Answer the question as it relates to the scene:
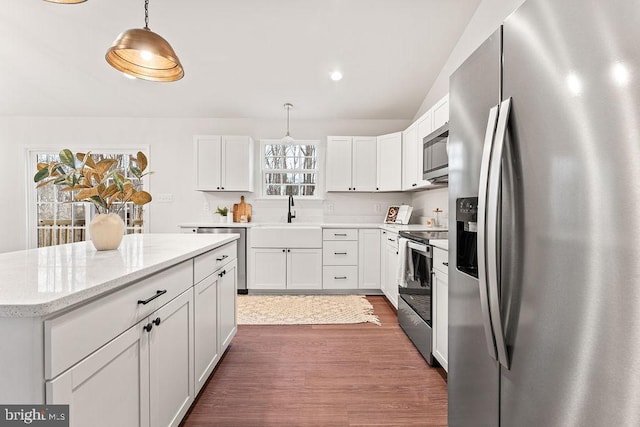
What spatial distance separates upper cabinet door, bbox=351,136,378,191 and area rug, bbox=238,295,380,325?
5.20ft

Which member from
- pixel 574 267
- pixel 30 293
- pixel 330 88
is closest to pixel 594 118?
pixel 574 267

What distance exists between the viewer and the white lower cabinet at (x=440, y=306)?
6.97 ft

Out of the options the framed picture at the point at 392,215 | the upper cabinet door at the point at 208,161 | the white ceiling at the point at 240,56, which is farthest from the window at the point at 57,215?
the framed picture at the point at 392,215

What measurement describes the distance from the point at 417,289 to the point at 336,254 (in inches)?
69.9

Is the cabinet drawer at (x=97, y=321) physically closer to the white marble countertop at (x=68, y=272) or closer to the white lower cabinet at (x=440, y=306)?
the white marble countertop at (x=68, y=272)

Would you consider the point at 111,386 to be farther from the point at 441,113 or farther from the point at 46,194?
the point at 46,194

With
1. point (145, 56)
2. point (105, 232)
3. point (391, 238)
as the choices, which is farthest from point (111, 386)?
point (391, 238)

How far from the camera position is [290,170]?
512 cm

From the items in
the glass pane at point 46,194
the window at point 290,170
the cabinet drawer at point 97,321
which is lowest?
the cabinet drawer at point 97,321

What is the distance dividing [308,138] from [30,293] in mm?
4482

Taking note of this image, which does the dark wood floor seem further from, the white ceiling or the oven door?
the white ceiling

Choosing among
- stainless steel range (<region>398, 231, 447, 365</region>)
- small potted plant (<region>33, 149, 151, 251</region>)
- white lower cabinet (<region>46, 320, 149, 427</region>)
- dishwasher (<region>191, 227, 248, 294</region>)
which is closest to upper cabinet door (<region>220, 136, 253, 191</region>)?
dishwasher (<region>191, 227, 248, 294</region>)

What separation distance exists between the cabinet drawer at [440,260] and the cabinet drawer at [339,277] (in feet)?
6.90

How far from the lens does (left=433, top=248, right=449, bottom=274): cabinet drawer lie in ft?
6.90
